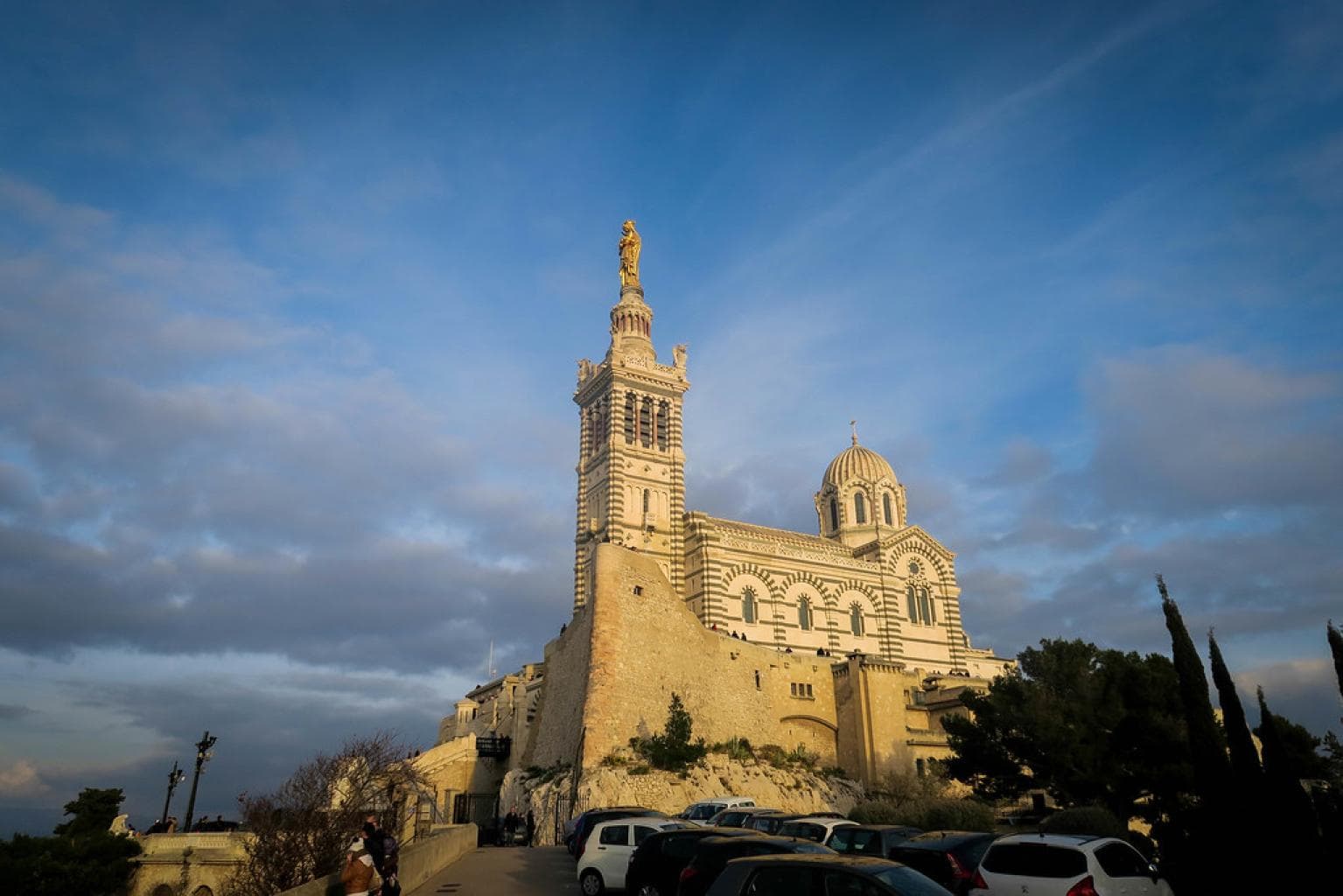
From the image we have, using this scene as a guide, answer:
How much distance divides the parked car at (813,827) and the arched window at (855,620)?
1593 inches

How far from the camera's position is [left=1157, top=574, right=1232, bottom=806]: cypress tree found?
59.9ft

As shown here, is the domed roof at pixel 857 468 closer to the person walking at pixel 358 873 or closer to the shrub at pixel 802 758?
the shrub at pixel 802 758

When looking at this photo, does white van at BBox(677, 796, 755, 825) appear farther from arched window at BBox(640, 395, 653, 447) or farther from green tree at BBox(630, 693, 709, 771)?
arched window at BBox(640, 395, 653, 447)

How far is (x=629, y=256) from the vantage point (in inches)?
2638

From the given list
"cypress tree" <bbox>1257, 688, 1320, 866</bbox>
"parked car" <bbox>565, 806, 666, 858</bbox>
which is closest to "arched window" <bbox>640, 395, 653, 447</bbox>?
"parked car" <bbox>565, 806, 666, 858</bbox>

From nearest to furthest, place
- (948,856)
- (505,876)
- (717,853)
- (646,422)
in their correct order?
(717,853), (948,856), (505,876), (646,422)

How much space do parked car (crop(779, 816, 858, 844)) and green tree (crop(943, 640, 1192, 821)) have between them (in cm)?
1393

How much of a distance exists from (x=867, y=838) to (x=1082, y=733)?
1664 cm

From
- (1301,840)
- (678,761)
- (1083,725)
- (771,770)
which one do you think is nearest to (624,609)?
(678,761)

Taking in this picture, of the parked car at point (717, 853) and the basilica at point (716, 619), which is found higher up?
the basilica at point (716, 619)

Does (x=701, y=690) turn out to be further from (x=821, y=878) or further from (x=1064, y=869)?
(x=821, y=878)

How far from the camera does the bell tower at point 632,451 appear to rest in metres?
55.0

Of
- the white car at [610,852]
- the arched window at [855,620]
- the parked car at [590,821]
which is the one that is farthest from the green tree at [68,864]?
the arched window at [855,620]

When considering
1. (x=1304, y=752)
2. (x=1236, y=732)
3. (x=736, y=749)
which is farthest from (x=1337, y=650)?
(x=736, y=749)
